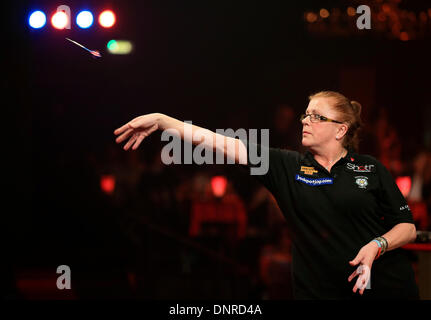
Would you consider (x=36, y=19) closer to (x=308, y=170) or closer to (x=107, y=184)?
(x=308, y=170)

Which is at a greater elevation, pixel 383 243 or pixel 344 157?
pixel 344 157

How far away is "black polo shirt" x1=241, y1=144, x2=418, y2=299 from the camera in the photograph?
2375mm

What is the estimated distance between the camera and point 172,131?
2.35 m

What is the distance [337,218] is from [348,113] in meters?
0.54

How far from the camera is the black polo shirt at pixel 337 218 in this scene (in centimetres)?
238

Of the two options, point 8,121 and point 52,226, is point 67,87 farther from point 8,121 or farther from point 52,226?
point 8,121

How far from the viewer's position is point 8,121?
4457mm

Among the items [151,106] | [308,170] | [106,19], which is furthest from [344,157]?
[151,106]

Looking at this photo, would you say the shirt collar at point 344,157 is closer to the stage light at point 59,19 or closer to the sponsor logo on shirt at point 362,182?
the sponsor logo on shirt at point 362,182

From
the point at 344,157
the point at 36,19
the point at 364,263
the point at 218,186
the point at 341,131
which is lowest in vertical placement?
the point at 364,263

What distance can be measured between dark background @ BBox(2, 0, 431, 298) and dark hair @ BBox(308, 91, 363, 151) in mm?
2276

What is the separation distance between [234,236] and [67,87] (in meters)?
3.39

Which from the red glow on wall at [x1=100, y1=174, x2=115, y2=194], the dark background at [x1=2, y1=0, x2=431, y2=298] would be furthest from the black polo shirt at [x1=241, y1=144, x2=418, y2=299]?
the red glow on wall at [x1=100, y1=174, x2=115, y2=194]
